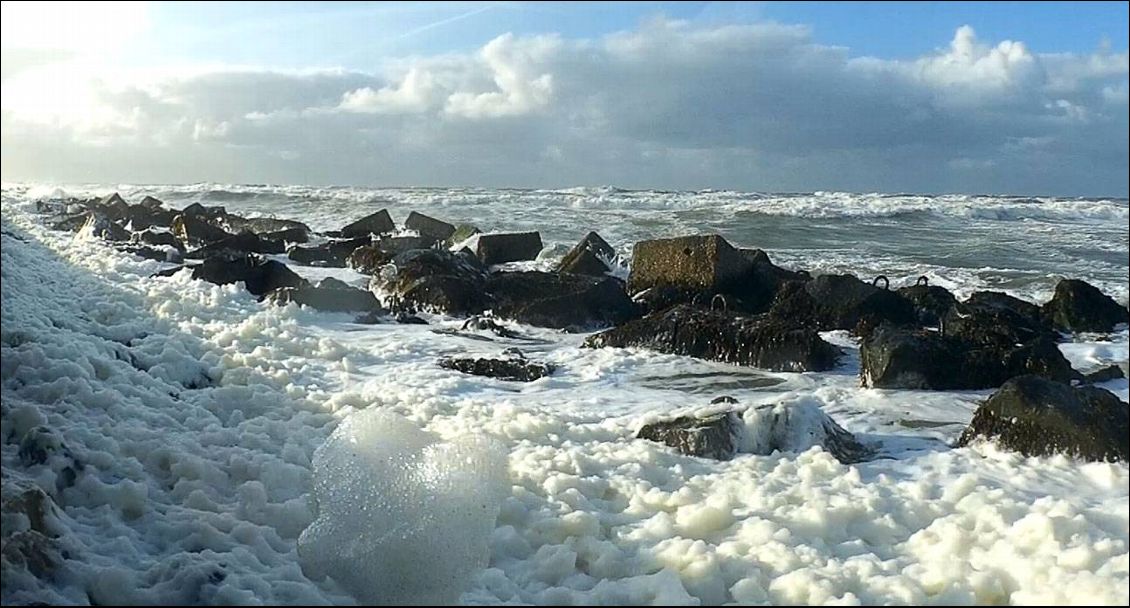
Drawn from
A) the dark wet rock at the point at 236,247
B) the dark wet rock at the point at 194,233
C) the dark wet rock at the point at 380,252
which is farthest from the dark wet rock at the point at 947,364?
the dark wet rock at the point at 194,233

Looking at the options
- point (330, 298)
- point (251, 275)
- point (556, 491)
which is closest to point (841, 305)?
point (556, 491)

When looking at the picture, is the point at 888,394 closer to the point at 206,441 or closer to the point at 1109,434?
the point at 1109,434

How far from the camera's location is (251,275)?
37.6 ft

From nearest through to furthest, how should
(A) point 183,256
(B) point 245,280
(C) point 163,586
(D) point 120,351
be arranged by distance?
(C) point 163,586
(D) point 120,351
(B) point 245,280
(A) point 183,256

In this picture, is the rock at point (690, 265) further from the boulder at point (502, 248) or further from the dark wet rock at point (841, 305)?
the boulder at point (502, 248)

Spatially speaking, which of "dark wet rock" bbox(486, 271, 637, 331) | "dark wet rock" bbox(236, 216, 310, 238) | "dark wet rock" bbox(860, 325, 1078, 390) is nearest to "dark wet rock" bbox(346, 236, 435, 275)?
"dark wet rock" bbox(236, 216, 310, 238)

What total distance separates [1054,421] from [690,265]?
5686 mm

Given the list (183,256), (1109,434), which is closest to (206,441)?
(1109,434)

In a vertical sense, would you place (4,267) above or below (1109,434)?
above

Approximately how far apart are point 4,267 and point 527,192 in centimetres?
3794

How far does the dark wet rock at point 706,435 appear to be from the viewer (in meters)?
5.16

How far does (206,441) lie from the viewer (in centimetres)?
505

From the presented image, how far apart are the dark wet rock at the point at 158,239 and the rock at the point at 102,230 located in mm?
311

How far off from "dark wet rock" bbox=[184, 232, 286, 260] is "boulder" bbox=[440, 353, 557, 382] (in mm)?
7164
